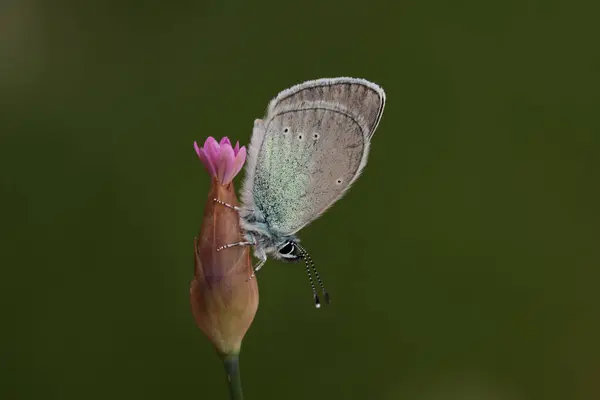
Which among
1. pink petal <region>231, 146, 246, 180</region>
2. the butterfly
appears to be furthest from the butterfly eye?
pink petal <region>231, 146, 246, 180</region>

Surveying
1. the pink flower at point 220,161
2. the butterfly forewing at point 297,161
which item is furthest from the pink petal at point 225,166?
the butterfly forewing at point 297,161

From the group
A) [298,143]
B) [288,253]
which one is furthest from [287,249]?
[298,143]

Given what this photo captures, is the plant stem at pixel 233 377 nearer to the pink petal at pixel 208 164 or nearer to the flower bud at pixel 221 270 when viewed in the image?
the flower bud at pixel 221 270

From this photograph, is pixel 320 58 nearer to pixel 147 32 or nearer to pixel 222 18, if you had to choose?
pixel 222 18

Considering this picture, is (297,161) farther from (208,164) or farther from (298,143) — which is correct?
(208,164)

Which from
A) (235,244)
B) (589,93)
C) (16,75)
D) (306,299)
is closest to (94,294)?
(306,299)

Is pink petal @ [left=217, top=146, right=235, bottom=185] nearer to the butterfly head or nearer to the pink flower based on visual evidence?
the pink flower
